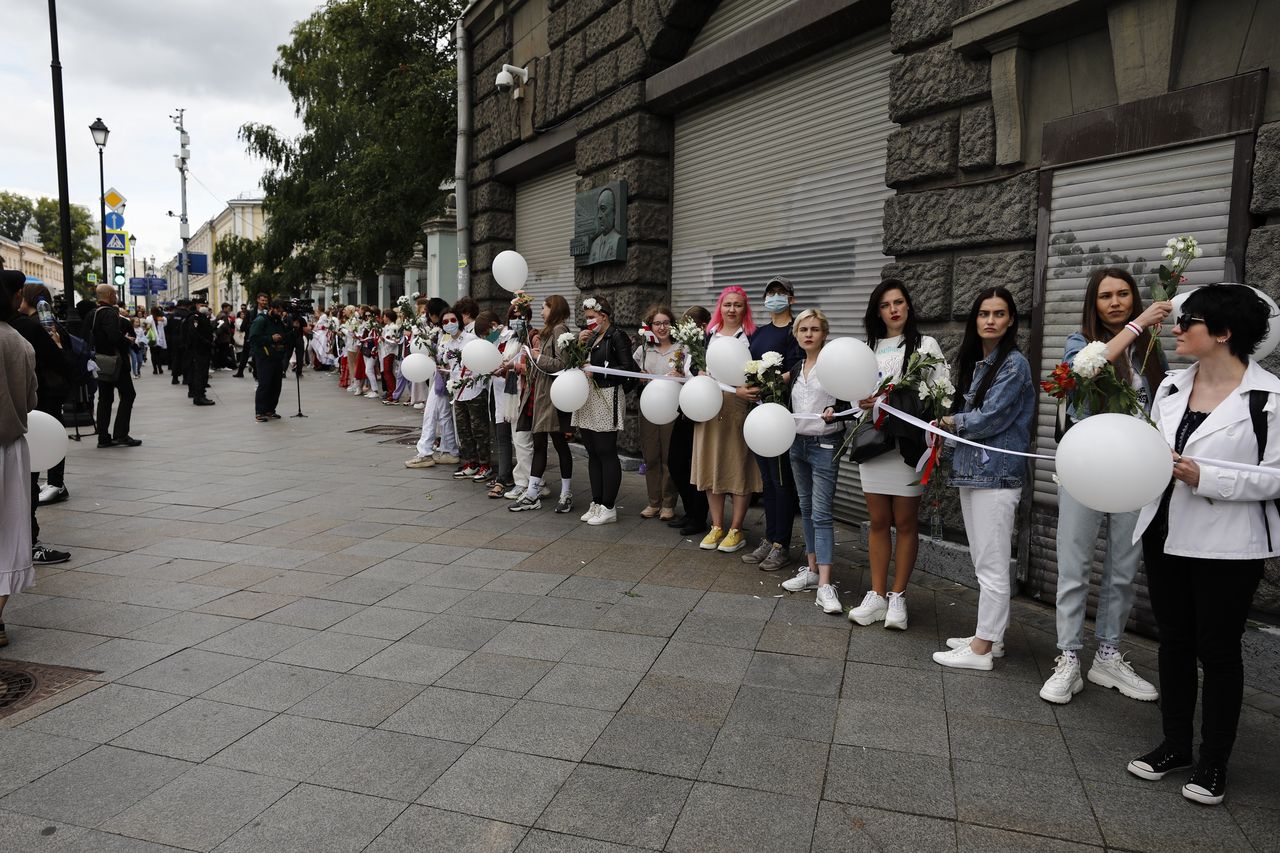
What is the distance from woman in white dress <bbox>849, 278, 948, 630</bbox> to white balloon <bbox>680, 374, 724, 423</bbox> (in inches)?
49.0

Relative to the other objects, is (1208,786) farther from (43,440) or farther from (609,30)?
(609,30)

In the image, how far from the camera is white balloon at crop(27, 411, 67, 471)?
16.4 feet

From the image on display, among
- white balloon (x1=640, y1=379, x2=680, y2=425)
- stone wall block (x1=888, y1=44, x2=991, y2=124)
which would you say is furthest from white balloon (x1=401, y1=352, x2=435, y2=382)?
stone wall block (x1=888, y1=44, x2=991, y2=124)

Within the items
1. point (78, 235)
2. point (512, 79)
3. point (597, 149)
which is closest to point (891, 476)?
point (597, 149)

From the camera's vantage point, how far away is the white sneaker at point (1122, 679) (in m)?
3.83

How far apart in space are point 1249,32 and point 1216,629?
295cm

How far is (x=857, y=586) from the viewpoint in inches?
216

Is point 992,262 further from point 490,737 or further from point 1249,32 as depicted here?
point 490,737

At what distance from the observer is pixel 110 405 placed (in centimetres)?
1070

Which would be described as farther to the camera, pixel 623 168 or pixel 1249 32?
pixel 623 168

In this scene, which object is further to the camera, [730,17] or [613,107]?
[613,107]

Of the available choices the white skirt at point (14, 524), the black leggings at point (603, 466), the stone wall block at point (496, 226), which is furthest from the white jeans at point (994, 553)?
the stone wall block at point (496, 226)

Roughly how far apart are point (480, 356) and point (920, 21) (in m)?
4.30

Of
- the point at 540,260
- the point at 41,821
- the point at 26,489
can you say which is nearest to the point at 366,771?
the point at 41,821
